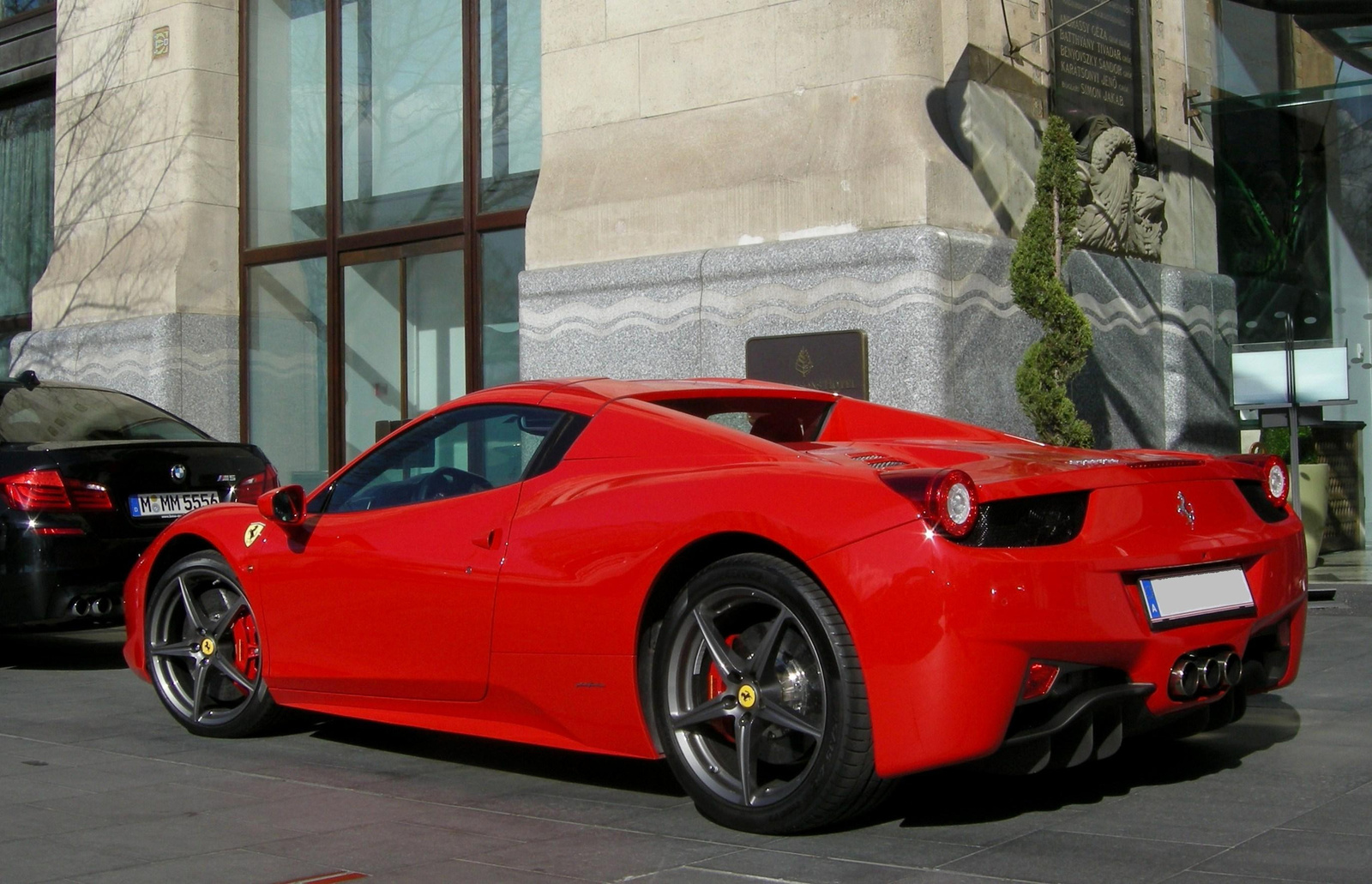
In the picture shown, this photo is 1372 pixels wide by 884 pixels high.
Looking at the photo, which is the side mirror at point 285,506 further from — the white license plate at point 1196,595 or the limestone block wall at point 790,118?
the limestone block wall at point 790,118

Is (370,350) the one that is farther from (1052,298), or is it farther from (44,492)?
(1052,298)

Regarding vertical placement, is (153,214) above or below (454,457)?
above

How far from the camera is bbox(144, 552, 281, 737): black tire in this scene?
19.7 feet

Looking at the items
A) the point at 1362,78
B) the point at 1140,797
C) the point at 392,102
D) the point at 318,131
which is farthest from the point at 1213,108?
the point at 1140,797

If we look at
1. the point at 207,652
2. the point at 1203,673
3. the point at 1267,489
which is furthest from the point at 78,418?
the point at 1203,673

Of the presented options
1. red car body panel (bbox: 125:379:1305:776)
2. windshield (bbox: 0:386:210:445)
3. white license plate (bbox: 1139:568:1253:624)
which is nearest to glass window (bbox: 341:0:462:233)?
windshield (bbox: 0:386:210:445)

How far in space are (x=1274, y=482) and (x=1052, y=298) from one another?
4613 mm

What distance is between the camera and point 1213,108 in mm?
12555

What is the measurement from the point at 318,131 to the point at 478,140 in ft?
8.06

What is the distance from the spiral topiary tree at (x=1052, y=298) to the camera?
9422 millimetres

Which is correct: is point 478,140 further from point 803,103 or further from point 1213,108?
point 1213,108

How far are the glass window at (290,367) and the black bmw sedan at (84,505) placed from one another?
22.6 ft

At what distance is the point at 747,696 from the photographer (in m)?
4.29

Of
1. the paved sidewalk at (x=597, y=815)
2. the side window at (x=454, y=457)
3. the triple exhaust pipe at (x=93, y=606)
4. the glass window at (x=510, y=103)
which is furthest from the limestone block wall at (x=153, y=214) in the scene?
the side window at (x=454, y=457)
